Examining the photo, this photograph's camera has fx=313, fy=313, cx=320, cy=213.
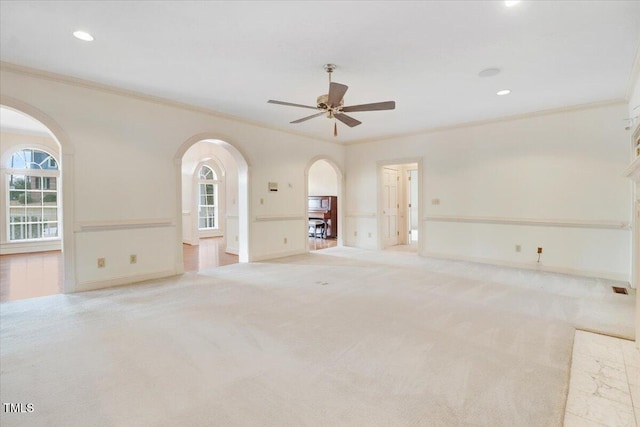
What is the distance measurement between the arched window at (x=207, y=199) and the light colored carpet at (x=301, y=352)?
5.61m

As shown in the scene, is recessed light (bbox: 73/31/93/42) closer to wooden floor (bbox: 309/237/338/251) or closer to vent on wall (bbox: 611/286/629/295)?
wooden floor (bbox: 309/237/338/251)

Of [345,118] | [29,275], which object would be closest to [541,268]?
[345,118]

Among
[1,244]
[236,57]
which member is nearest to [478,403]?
[236,57]

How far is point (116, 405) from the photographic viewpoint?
67.9 inches

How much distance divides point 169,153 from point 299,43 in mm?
2735

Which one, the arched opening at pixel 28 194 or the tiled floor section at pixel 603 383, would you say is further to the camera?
the arched opening at pixel 28 194

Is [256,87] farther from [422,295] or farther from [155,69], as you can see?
[422,295]

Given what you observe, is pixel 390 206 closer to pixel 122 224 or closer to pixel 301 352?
pixel 122 224

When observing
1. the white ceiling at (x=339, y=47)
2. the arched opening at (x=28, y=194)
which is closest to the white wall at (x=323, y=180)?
the white ceiling at (x=339, y=47)

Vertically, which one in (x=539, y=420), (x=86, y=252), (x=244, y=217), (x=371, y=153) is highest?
(x=371, y=153)

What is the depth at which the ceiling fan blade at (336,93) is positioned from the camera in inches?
116

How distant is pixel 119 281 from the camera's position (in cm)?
414

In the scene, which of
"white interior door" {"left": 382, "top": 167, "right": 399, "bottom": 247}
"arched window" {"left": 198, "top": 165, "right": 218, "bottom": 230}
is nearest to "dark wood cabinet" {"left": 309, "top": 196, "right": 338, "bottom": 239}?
"white interior door" {"left": 382, "top": 167, "right": 399, "bottom": 247}

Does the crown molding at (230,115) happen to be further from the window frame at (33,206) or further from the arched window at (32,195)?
the arched window at (32,195)
